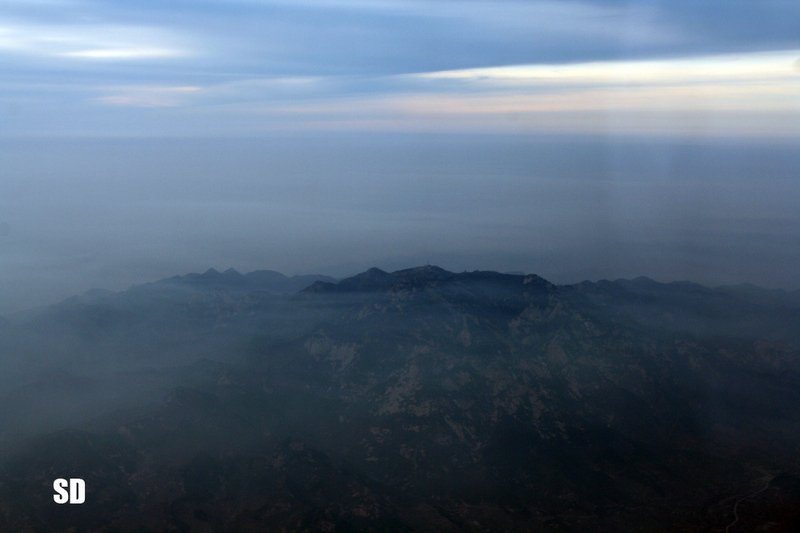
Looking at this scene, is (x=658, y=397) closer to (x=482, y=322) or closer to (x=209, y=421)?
(x=482, y=322)

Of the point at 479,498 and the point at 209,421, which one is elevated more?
the point at 209,421

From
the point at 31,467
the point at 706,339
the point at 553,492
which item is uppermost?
the point at 706,339

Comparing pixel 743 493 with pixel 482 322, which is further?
pixel 482 322

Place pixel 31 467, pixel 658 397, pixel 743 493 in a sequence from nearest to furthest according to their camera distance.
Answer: pixel 31 467 < pixel 743 493 < pixel 658 397

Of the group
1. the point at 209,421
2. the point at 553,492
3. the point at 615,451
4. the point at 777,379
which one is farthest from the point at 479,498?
the point at 777,379

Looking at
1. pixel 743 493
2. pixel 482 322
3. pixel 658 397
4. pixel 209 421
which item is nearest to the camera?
pixel 743 493

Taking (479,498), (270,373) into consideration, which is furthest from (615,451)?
(270,373)
